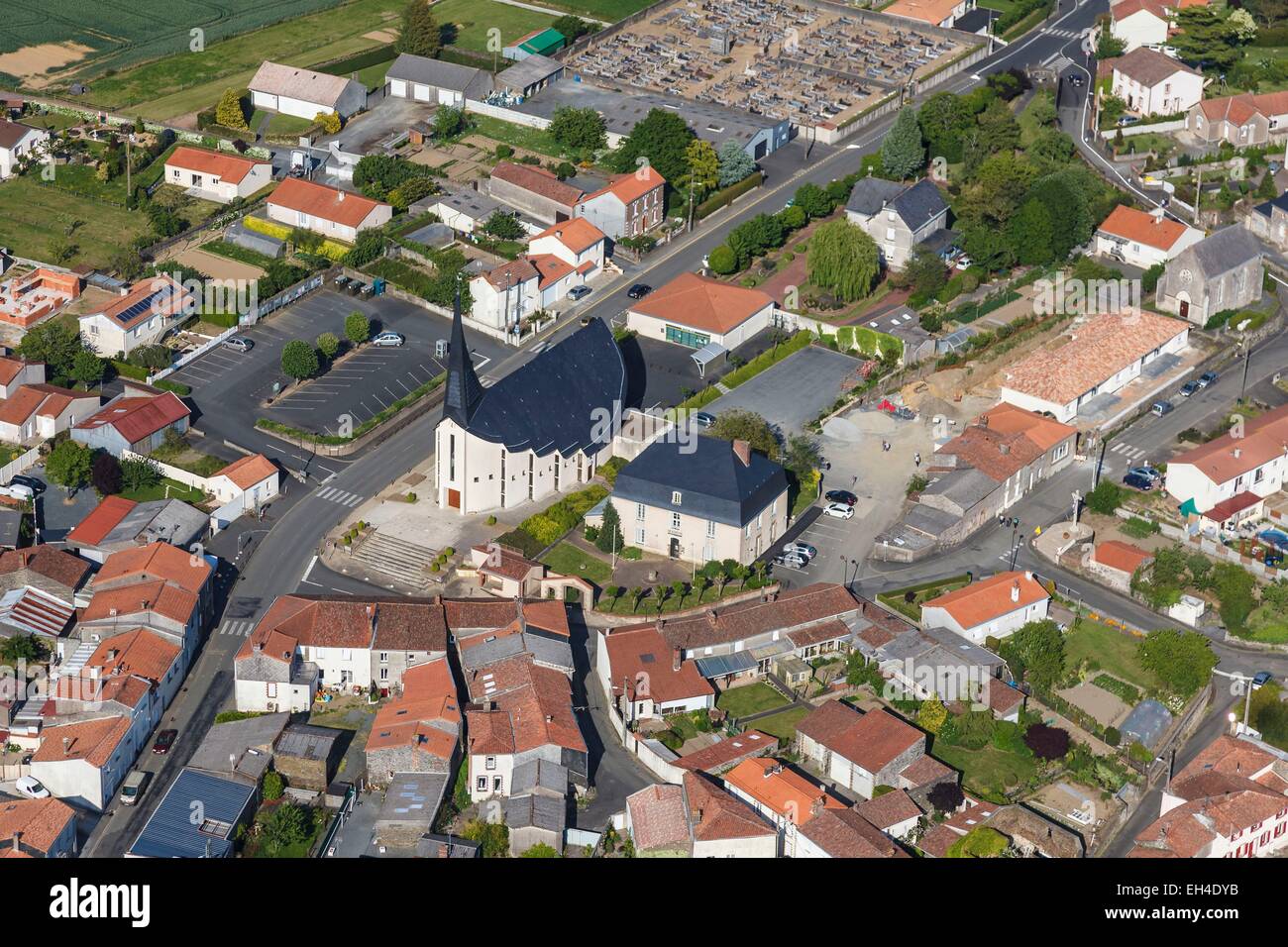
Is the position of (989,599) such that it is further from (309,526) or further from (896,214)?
(896,214)

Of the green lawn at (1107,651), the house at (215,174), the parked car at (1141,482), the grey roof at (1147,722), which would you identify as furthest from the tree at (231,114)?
the grey roof at (1147,722)

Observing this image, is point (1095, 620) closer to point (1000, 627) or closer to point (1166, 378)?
point (1000, 627)

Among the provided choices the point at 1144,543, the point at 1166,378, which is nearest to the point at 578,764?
the point at 1144,543

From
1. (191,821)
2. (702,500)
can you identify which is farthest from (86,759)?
(702,500)

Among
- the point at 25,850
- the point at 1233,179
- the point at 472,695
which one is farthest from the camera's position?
the point at 1233,179

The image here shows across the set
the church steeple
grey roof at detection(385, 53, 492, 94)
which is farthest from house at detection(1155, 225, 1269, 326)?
grey roof at detection(385, 53, 492, 94)

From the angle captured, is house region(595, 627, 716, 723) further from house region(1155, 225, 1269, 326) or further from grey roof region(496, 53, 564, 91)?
grey roof region(496, 53, 564, 91)
